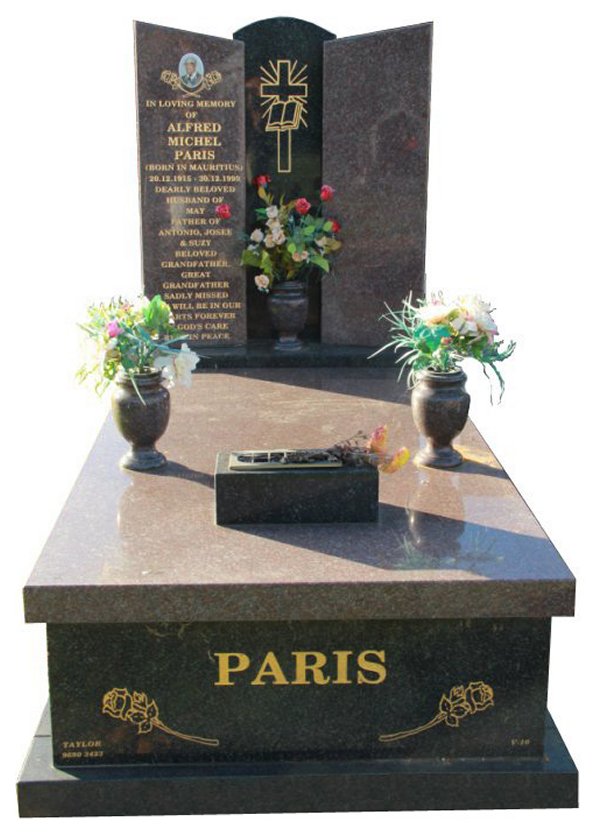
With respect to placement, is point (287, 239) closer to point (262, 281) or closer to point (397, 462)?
point (262, 281)

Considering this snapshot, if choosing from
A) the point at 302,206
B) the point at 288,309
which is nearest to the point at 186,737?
the point at 288,309

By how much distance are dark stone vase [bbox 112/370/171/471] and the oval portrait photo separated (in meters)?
2.72

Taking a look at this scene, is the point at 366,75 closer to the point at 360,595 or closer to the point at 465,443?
the point at 465,443

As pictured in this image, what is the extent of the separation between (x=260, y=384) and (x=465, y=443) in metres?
1.65

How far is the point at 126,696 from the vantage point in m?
5.27

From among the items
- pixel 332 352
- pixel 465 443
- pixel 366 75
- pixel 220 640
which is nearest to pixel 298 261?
pixel 332 352

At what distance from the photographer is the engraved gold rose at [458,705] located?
530 cm

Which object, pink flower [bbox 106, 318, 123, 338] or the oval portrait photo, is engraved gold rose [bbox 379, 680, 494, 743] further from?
the oval portrait photo

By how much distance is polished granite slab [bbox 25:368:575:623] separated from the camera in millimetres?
5102

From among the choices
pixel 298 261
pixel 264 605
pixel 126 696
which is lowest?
pixel 126 696

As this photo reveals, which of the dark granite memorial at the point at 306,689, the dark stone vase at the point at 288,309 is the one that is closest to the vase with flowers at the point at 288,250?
the dark stone vase at the point at 288,309

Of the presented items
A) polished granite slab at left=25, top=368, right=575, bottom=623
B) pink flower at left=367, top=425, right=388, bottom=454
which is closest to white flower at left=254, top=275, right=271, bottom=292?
polished granite slab at left=25, top=368, right=575, bottom=623

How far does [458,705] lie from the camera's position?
5309 millimetres

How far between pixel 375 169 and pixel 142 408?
10.0 feet
